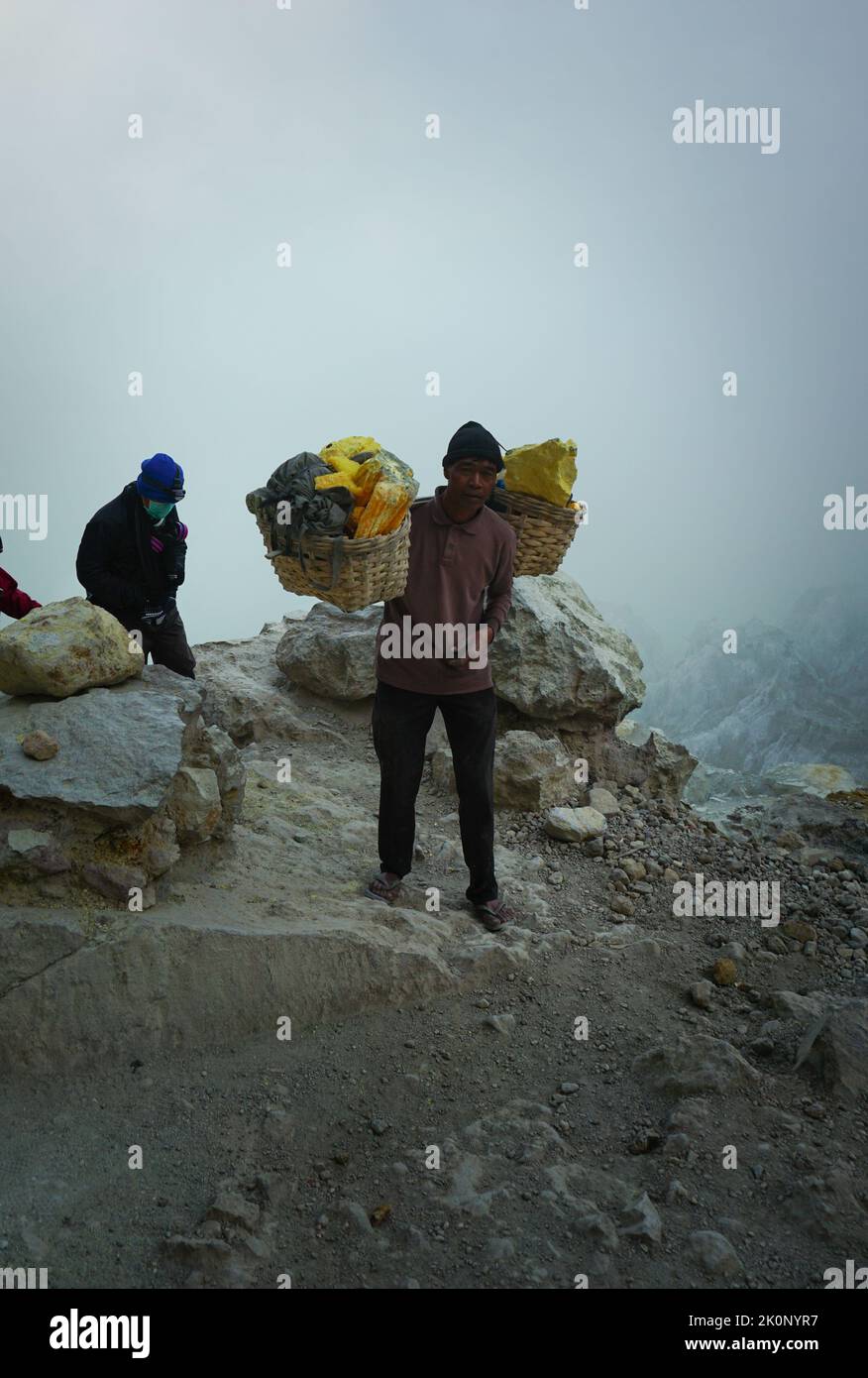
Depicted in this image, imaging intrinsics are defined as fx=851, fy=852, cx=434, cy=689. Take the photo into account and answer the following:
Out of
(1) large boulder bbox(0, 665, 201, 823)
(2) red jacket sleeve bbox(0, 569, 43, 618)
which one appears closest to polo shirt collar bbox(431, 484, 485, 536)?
(1) large boulder bbox(0, 665, 201, 823)

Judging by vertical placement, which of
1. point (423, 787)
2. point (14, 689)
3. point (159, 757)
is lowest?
point (423, 787)

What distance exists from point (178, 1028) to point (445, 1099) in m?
1.08

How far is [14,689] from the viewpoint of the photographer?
3.85m

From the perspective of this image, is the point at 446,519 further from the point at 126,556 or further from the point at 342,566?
the point at 126,556

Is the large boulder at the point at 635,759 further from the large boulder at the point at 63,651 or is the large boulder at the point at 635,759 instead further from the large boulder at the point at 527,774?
the large boulder at the point at 63,651

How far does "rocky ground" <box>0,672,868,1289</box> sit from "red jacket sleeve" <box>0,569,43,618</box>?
68.7 inches

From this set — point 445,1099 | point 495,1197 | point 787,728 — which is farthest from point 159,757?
point 787,728

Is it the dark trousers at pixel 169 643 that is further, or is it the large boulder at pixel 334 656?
the large boulder at pixel 334 656

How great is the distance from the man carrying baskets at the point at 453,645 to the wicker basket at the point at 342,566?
418mm

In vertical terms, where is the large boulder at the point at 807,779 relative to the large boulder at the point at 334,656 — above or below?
below

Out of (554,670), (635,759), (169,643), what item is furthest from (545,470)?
(635,759)

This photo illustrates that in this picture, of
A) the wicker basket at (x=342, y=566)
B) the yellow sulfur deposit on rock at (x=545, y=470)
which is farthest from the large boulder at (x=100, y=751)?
the yellow sulfur deposit on rock at (x=545, y=470)

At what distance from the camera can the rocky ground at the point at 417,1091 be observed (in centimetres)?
258
